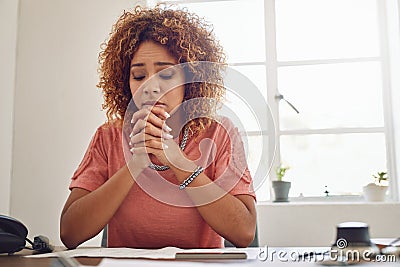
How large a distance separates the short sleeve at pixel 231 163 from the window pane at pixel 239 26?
139 cm

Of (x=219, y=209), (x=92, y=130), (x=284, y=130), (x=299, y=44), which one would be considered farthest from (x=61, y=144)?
(x=219, y=209)

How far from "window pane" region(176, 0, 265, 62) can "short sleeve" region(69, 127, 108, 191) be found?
147 centimetres

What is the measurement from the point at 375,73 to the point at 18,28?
6.11 feet

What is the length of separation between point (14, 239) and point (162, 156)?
1.19 ft

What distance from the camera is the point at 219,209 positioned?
1.19 m

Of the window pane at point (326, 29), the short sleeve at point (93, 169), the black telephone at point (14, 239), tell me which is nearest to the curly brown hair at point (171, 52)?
the short sleeve at point (93, 169)

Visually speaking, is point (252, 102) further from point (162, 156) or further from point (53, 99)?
point (162, 156)

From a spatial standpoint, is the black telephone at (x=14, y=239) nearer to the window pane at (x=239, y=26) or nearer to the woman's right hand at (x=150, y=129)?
the woman's right hand at (x=150, y=129)

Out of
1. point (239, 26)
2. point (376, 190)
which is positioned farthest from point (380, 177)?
point (239, 26)

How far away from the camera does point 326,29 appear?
2.69 m

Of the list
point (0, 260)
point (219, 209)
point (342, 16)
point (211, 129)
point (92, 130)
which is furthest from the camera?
point (342, 16)

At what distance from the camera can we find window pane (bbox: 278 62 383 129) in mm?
2588

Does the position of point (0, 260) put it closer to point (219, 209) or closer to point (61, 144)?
point (219, 209)

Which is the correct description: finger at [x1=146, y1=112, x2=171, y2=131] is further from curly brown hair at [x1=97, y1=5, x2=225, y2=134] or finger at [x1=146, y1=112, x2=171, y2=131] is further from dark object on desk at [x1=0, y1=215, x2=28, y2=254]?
dark object on desk at [x1=0, y1=215, x2=28, y2=254]
